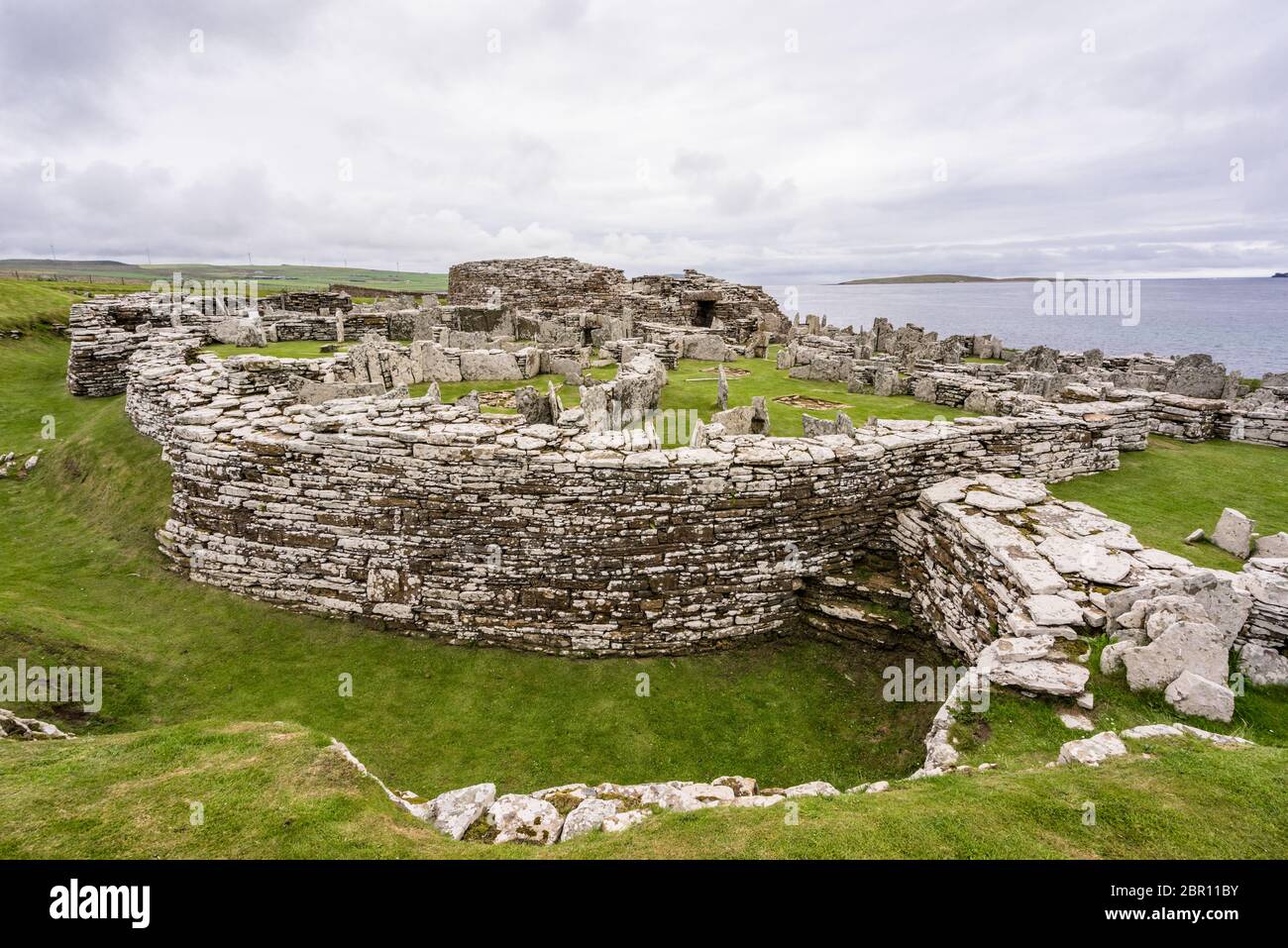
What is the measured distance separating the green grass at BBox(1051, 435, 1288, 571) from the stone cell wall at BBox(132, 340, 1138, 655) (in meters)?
3.34

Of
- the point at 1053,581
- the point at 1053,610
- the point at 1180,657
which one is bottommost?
the point at 1180,657

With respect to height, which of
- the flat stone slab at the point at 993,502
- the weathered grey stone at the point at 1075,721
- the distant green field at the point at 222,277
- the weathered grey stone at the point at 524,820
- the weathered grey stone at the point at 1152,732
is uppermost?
the distant green field at the point at 222,277

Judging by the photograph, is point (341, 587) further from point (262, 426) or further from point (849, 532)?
point (849, 532)

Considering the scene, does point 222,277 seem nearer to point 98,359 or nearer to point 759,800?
point 98,359

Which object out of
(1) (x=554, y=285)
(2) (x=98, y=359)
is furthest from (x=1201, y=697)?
(1) (x=554, y=285)

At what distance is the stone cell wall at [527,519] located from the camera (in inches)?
362

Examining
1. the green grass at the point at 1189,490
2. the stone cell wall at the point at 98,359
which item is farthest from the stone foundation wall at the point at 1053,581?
the stone cell wall at the point at 98,359

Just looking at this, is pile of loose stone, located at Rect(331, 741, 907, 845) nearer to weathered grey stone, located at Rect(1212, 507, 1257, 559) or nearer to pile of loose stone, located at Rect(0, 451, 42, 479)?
weathered grey stone, located at Rect(1212, 507, 1257, 559)

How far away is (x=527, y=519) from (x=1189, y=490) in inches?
487

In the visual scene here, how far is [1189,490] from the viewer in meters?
10.7

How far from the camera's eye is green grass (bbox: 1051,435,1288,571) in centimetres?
902

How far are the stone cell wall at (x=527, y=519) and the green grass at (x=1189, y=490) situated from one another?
334cm

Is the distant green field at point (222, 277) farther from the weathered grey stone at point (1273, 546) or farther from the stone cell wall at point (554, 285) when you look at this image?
the weathered grey stone at point (1273, 546)
